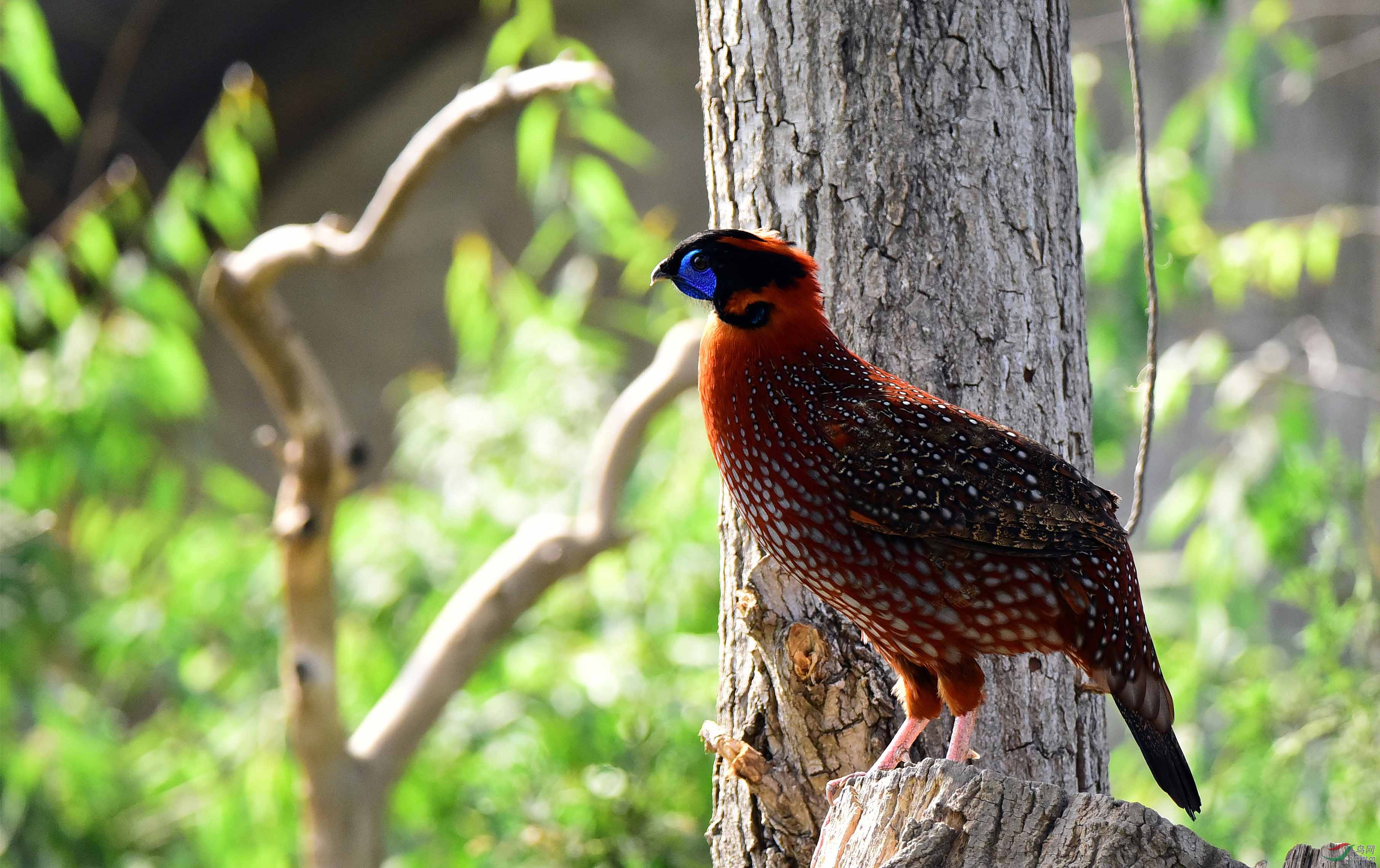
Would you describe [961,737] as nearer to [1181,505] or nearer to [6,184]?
[1181,505]

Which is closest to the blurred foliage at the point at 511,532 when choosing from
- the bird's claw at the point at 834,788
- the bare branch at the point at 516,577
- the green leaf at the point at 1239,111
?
the green leaf at the point at 1239,111

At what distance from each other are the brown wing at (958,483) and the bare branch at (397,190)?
1.36 metres

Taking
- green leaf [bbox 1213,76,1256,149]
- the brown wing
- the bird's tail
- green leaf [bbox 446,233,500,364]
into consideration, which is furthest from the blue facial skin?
green leaf [bbox 446,233,500,364]

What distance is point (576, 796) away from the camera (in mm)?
3203

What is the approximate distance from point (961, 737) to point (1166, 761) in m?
0.24

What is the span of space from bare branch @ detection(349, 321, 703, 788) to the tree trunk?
4.55 ft

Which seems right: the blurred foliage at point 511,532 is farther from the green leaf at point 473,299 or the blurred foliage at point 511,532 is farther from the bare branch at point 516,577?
the bare branch at point 516,577

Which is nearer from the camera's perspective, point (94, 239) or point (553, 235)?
point (94, 239)

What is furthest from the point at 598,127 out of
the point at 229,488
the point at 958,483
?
the point at 958,483

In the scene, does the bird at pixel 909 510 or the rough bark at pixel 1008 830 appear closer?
the rough bark at pixel 1008 830

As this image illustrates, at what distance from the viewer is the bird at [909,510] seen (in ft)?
4.92

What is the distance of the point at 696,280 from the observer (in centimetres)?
157

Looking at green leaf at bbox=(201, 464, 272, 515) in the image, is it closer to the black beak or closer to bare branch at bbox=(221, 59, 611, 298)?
bare branch at bbox=(221, 59, 611, 298)

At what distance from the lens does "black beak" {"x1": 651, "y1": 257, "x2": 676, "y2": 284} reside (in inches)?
61.2
